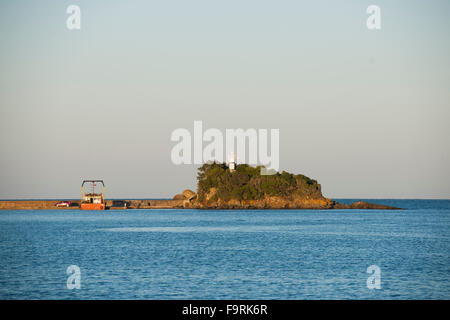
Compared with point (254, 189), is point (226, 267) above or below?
below

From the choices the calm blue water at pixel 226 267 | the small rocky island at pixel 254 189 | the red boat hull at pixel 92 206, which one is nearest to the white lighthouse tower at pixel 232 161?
the small rocky island at pixel 254 189

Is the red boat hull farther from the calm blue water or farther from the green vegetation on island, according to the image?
the calm blue water

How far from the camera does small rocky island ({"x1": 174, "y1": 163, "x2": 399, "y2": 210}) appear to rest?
174 meters

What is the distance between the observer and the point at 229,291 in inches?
1198

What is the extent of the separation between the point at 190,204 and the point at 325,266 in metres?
155

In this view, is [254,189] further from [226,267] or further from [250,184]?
[226,267]

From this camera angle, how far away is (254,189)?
176125mm

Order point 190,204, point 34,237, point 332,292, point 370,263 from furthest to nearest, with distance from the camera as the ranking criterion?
point 190,204 < point 34,237 < point 370,263 < point 332,292

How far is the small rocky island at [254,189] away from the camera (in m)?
174

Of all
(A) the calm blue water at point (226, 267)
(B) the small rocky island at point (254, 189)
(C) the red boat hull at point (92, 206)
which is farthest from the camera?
(B) the small rocky island at point (254, 189)

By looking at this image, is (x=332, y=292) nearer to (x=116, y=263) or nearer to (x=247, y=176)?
(x=116, y=263)

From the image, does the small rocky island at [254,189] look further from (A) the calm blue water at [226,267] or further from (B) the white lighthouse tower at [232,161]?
(A) the calm blue water at [226,267]

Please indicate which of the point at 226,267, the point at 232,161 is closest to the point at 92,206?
the point at 232,161
